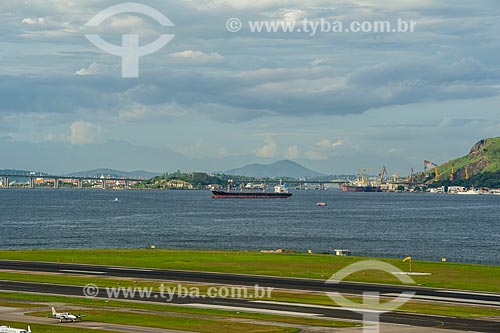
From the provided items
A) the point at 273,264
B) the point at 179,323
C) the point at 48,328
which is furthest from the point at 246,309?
the point at 273,264

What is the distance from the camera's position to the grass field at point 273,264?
99.4 meters

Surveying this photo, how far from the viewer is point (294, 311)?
7388 centimetres

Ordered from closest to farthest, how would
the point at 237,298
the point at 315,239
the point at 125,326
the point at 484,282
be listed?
the point at 125,326
the point at 237,298
the point at 484,282
the point at 315,239

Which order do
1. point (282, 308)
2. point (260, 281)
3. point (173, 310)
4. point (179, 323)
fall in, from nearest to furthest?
point (179, 323) < point (173, 310) < point (282, 308) < point (260, 281)

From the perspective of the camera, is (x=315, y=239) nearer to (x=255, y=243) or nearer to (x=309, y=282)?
(x=255, y=243)

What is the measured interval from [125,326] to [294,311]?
1637cm

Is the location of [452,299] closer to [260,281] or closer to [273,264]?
[260,281]

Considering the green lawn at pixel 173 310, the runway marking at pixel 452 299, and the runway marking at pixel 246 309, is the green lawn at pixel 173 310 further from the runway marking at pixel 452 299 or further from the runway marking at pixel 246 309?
the runway marking at pixel 452 299

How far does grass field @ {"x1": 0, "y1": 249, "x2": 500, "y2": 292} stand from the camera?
326ft

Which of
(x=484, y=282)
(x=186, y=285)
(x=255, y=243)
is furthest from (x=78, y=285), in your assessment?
(x=255, y=243)

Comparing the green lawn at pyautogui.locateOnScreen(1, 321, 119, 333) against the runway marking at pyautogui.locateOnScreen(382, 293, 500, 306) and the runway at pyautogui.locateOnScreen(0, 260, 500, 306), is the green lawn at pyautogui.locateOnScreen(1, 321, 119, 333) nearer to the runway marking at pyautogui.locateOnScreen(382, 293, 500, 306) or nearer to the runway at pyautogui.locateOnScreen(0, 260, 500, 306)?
the runway at pyautogui.locateOnScreen(0, 260, 500, 306)

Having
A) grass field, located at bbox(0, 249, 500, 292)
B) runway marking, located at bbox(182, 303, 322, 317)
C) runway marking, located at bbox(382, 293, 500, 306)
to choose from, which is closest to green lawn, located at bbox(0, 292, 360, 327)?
runway marking, located at bbox(182, 303, 322, 317)

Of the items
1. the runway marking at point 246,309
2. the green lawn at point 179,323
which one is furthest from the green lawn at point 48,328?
the runway marking at point 246,309

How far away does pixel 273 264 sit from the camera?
115875mm
